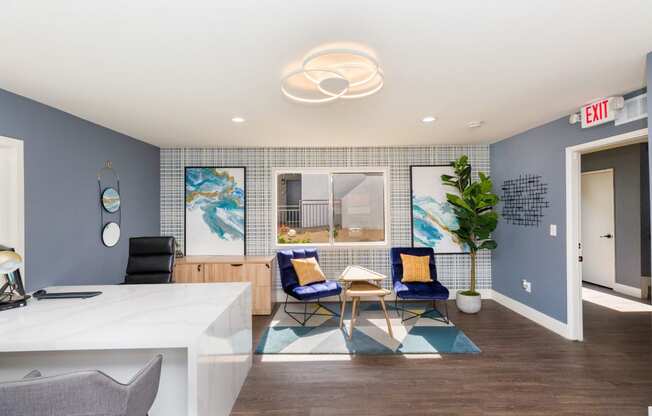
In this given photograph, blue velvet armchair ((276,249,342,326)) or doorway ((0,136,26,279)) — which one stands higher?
doorway ((0,136,26,279))

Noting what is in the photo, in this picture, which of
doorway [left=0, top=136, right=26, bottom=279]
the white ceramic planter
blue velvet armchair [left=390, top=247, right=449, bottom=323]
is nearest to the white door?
the white ceramic planter

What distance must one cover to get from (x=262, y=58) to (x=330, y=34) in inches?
20.5

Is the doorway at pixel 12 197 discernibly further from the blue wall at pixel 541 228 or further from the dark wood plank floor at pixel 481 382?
the blue wall at pixel 541 228

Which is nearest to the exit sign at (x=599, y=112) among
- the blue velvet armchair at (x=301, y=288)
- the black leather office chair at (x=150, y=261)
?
the blue velvet armchair at (x=301, y=288)

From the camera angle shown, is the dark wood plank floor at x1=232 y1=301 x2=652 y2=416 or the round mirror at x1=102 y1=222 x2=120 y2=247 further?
the round mirror at x1=102 y1=222 x2=120 y2=247

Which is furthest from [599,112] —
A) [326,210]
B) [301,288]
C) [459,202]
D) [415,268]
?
[301,288]

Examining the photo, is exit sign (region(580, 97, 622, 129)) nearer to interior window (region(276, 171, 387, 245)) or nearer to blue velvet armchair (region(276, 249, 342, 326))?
interior window (region(276, 171, 387, 245))

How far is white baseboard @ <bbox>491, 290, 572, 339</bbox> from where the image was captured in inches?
130

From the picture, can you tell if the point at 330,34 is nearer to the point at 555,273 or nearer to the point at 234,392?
the point at 234,392

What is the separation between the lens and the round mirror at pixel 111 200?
11.1 feet

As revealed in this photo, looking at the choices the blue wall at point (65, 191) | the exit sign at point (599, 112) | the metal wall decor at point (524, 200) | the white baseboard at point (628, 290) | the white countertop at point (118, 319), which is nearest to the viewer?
the white countertop at point (118, 319)

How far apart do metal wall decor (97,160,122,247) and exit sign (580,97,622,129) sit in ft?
16.9

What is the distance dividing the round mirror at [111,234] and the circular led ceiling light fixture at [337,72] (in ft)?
8.97

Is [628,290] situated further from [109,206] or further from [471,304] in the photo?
[109,206]
